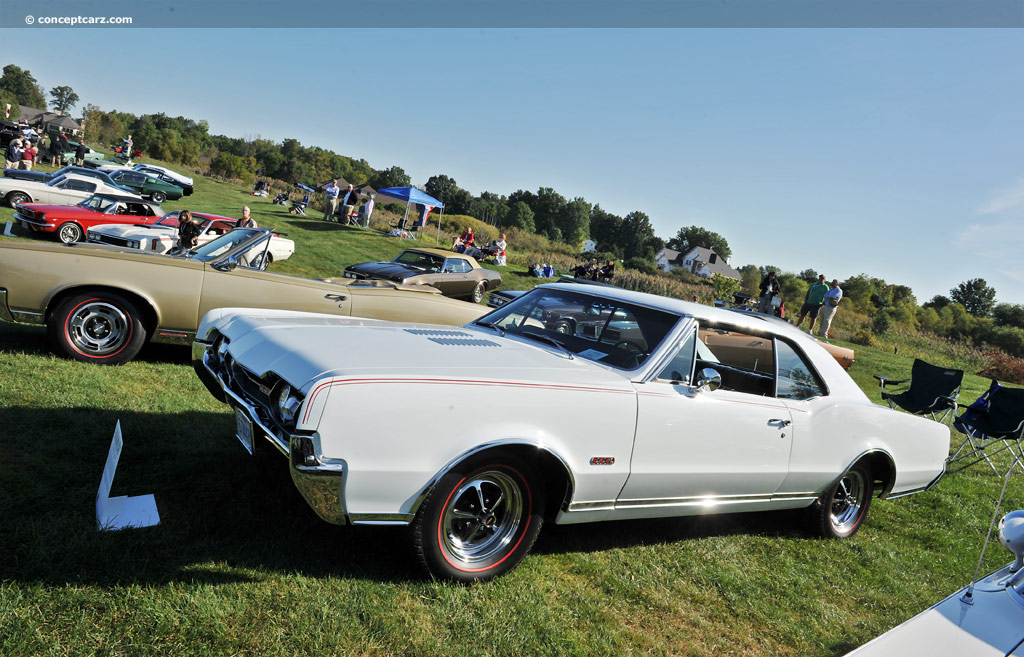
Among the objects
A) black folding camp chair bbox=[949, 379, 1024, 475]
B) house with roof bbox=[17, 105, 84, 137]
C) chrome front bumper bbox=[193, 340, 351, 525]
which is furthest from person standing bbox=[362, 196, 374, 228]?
house with roof bbox=[17, 105, 84, 137]

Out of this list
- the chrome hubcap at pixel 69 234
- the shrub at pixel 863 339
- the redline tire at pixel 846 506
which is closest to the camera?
the redline tire at pixel 846 506

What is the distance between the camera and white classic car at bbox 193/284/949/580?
2459 mm

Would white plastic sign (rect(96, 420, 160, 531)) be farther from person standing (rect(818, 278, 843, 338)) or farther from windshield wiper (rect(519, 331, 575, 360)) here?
person standing (rect(818, 278, 843, 338))

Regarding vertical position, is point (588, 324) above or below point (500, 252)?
below

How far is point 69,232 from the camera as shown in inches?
523

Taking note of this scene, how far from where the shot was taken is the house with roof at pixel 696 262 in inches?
3871

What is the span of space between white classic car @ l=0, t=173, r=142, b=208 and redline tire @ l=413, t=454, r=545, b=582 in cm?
1700

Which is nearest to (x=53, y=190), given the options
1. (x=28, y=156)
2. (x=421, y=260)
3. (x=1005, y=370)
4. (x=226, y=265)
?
(x=421, y=260)

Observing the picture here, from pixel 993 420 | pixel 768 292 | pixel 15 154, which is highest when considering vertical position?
pixel 768 292

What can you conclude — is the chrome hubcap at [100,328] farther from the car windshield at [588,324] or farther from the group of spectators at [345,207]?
the group of spectators at [345,207]

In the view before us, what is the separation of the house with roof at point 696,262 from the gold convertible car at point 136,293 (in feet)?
310

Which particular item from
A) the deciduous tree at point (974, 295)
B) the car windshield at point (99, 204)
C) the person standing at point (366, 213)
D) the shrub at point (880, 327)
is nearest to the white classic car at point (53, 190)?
the car windshield at point (99, 204)

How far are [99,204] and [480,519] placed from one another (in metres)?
16.4

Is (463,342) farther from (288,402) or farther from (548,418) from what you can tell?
(288,402)
